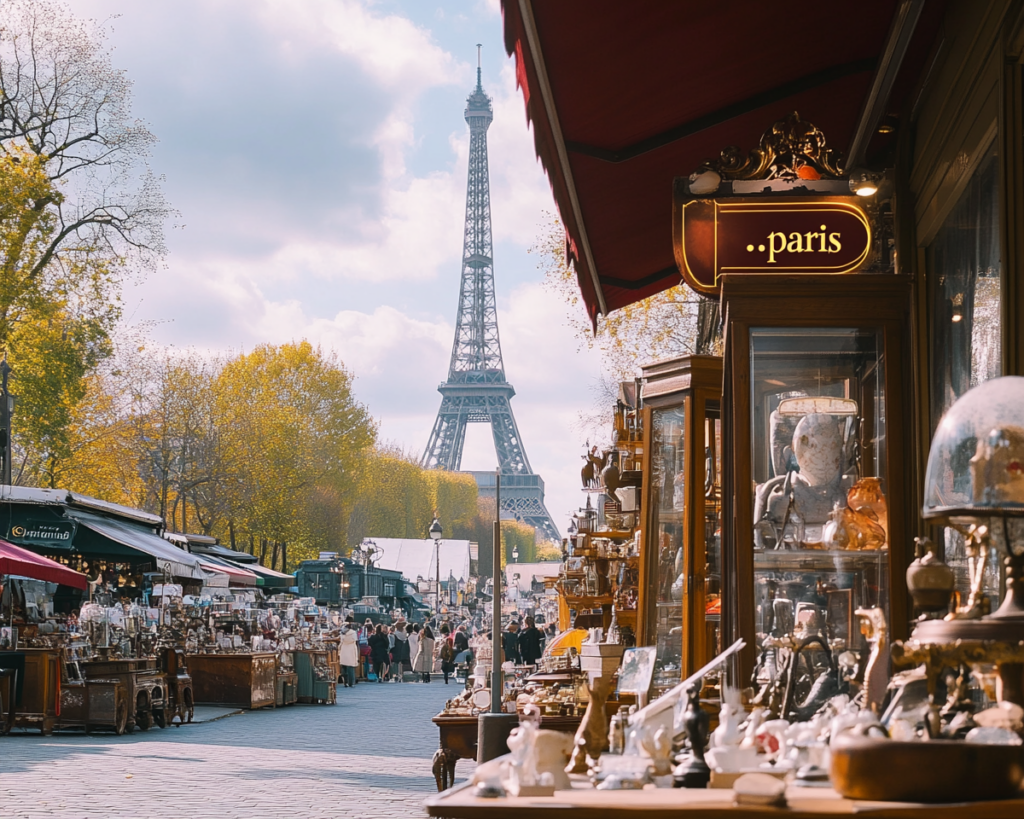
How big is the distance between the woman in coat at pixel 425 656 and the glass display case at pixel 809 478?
3064cm

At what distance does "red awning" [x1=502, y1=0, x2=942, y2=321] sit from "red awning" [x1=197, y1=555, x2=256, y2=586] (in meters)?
21.5

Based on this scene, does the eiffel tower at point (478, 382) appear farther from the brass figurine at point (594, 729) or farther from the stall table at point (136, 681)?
the brass figurine at point (594, 729)

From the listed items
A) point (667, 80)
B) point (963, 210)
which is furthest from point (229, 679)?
point (963, 210)

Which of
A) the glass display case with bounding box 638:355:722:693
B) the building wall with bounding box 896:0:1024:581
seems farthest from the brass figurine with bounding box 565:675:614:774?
the glass display case with bounding box 638:355:722:693

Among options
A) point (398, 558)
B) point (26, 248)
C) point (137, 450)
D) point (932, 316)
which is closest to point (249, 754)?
point (932, 316)

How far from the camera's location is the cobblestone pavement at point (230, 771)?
33.2 ft

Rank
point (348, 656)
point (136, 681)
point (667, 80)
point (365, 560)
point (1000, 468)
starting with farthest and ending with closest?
1. point (365, 560)
2. point (348, 656)
3. point (136, 681)
4. point (667, 80)
5. point (1000, 468)

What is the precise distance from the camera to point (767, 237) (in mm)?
5008

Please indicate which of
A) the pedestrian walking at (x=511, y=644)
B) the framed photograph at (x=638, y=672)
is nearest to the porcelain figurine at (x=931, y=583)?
the framed photograph at (x=638, y=672)

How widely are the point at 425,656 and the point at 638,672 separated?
29.6 m

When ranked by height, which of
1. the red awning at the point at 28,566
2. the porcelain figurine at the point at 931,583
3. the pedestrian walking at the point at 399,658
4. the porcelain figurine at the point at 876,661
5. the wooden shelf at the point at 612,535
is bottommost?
the pedestrian walking at the point at 399,658

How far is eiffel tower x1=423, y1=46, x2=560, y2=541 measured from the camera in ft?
304

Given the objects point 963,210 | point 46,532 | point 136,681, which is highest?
point 963,210

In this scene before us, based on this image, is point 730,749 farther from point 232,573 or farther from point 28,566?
point 232,573
